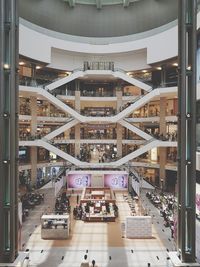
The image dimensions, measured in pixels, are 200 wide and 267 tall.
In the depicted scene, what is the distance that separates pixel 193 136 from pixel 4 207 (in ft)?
19.7

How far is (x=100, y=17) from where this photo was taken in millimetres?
33844

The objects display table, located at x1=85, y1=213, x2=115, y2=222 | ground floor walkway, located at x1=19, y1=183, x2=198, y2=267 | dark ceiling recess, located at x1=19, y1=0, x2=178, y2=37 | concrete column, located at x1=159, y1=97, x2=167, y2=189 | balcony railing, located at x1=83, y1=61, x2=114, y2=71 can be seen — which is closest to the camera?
ground floor walkway, located at x1=19, y1=183, x2=198, y2=267

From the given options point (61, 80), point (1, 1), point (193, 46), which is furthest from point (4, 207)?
point (61, 80)

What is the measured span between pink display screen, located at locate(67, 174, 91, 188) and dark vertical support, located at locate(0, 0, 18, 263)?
19.8 meters

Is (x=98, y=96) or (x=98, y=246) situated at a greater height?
(x=98, y=96)

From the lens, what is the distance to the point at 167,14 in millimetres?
30516

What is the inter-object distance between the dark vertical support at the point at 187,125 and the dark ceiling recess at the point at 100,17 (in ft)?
73.7

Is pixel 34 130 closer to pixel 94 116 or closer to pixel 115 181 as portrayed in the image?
pixel 94 116

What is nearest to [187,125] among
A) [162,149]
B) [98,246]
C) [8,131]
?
[8,131]

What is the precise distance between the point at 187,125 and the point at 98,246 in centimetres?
Answer: 892

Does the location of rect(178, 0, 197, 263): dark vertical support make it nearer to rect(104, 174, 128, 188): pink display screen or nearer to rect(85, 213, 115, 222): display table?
rect(85, 213, 115, 222): display table

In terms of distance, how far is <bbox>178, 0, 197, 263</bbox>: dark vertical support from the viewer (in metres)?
9.59

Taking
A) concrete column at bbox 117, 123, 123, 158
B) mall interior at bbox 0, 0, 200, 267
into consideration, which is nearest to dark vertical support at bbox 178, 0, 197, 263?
mall interior at bbox 0, 0, 200, 267

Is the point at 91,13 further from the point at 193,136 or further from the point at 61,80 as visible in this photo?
the point at 193,136
